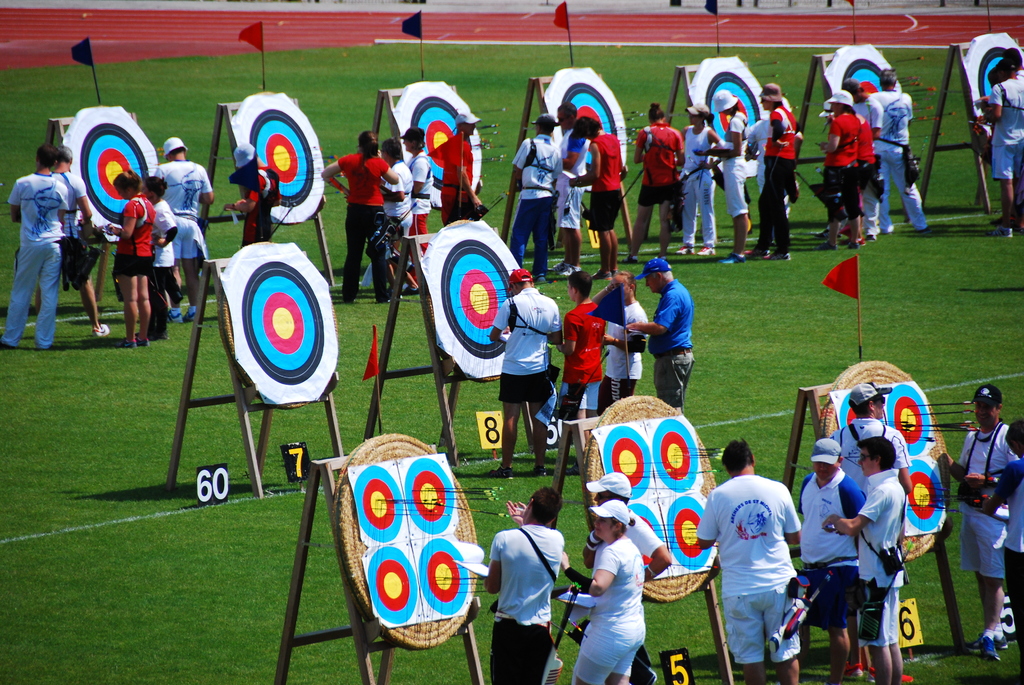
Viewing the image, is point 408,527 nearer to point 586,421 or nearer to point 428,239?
point 586,421

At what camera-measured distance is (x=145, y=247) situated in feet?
44.6

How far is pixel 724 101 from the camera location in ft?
60.4

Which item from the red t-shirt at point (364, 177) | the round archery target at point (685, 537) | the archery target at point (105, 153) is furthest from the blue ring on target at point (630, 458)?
the archery target at point (105, 153)

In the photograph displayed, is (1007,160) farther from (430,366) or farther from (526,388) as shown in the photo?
(430,366)

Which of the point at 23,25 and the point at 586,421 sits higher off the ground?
the point at 23,25

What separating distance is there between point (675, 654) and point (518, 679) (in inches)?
43.7

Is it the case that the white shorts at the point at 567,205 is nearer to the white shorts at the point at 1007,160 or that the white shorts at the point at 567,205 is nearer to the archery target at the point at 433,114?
the archery target at the point at 433,114

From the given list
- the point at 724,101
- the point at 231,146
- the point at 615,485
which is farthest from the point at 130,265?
the point at 724,101

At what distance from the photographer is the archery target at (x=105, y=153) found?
50.8ft

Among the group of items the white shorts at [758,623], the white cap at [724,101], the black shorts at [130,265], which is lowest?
the white shorts at [758,623]

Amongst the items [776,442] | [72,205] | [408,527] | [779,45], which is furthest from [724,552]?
[779,45]

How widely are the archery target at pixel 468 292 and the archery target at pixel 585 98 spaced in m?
6.11

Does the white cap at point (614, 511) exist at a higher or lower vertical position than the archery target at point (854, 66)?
lower

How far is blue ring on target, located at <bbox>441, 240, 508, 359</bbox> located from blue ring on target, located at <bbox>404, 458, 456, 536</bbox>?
12.1ft
